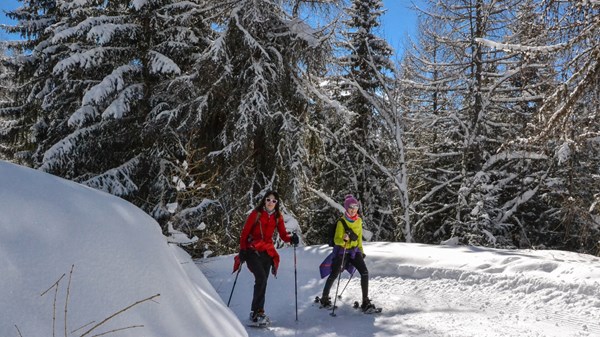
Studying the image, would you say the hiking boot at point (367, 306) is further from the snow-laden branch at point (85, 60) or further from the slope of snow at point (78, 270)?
the snow-laden branch at point (85, 60)

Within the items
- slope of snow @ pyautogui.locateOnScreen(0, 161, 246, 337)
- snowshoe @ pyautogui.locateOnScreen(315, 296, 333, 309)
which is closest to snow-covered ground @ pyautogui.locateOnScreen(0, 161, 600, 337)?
slope of snow @ pyautogui.locateOnScreen(0, 161, 246, 337)

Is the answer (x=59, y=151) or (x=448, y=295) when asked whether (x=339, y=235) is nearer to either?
(x=448, y=295)

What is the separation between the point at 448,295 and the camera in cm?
774

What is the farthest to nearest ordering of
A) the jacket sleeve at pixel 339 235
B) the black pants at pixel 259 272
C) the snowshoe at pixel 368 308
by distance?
the jacket sleeve at pixel 339 235 → the snowshoe at pixel 368 308 → the black pants at pixel 259 272

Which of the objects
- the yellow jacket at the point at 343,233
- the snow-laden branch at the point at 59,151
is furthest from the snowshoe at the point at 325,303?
the snow-laden branch at the point at 59,151

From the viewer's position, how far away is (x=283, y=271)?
31.5 feet

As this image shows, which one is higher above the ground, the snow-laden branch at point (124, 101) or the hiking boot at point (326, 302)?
the snow-laden branch at point (124, 101)

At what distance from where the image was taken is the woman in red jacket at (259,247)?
675 centimetres

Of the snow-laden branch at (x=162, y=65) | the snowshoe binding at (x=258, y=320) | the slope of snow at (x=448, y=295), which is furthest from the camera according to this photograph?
the snow-laden branch at (x=162, y=65)

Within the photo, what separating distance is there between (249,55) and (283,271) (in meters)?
6.00

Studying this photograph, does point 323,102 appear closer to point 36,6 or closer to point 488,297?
point 488,297

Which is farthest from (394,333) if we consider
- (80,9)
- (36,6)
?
(36,6)

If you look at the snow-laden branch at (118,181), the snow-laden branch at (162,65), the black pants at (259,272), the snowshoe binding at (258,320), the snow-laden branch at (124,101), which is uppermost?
the snow-laden branch at (162,65)

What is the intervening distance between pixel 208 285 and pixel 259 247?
1203 millimetres
